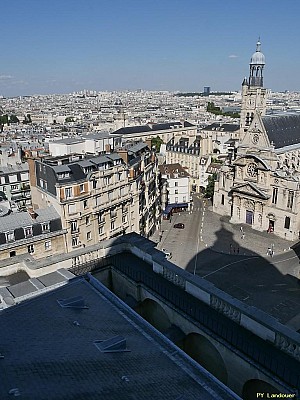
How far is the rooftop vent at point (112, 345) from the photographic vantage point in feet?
50.1

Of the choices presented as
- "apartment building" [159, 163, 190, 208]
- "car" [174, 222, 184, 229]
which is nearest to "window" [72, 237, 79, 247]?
"car" [174, 222, 184, 229]

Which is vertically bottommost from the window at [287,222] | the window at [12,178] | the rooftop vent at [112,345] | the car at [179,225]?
the car at [179,225]

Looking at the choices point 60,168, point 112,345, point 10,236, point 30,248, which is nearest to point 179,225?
point 60,168

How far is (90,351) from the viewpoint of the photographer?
15031mm

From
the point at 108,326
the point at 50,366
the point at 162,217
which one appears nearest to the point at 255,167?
the point at 162,217

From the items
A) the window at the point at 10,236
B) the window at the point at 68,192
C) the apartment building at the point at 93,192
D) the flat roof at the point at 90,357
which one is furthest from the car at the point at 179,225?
the flat roof at the point at 90,357

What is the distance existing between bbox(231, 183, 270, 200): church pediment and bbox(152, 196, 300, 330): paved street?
6.75 m

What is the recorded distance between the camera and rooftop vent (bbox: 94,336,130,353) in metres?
15.3

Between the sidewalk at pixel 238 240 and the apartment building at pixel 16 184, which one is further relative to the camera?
the sidewalk at pixel 238 240

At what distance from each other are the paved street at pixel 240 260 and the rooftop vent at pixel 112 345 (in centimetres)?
3073

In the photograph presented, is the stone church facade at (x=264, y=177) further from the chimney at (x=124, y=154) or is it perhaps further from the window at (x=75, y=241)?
the window at (x=75, y=241)

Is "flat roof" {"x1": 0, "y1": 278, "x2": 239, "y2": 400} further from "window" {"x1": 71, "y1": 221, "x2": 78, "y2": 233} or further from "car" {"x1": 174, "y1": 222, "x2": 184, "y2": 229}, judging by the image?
"car" {"x1": 174, "y1": 222, "x2": 184, "y2": 229}

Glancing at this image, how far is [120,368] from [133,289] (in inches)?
363

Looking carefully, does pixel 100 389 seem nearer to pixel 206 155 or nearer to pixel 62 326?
pixel 62 326
